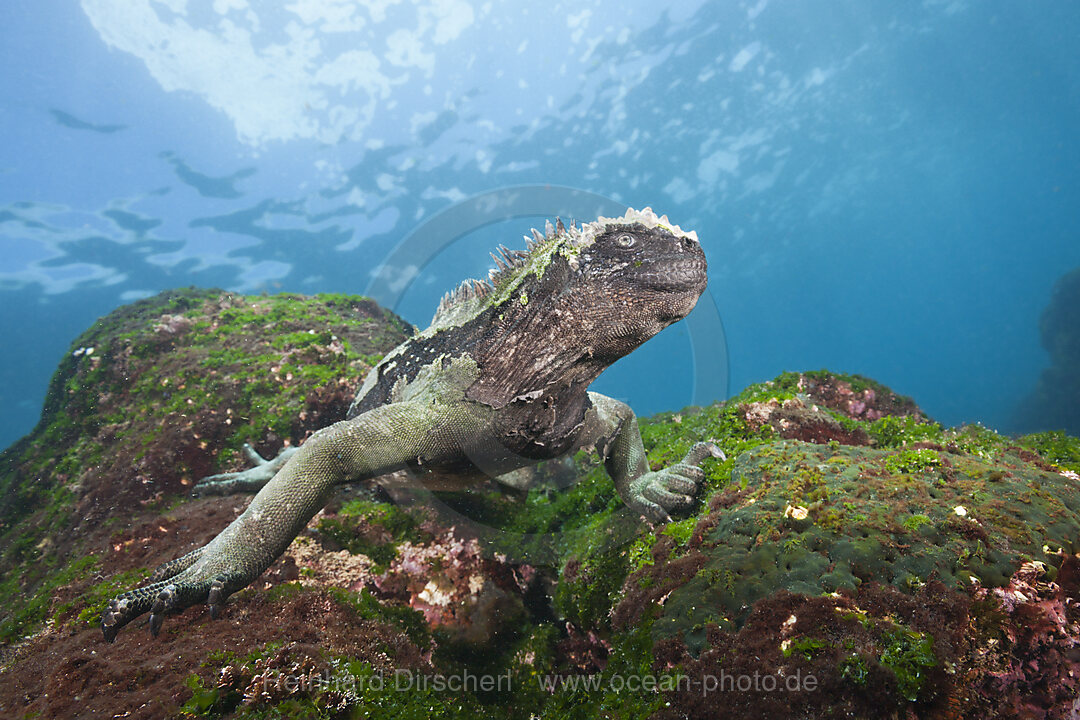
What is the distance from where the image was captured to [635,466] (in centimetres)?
356

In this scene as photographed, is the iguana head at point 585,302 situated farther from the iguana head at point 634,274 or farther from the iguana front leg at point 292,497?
the iguana front leg at point 292,497

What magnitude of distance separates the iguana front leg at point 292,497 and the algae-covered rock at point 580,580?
195 mm

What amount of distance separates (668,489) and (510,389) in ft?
4.73

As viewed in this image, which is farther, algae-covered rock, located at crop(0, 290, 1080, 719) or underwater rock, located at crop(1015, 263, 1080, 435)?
underwater rock, located at crop(1015, 263, 1080, 435)

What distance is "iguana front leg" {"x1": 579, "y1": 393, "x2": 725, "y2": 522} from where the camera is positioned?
313cm

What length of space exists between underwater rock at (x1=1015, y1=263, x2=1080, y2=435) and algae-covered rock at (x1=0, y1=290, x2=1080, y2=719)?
35218 mm

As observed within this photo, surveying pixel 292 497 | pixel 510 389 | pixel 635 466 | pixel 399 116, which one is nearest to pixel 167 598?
pixel 292 497

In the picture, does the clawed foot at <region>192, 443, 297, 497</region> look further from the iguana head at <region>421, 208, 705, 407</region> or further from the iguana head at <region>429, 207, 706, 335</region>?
the iguana head at <region>429, 207, 706, 335</region>

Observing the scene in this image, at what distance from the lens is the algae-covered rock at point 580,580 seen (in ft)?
5.67

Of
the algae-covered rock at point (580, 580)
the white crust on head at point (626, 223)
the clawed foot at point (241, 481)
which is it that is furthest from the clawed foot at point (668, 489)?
the clawed foot at point (241, 481)

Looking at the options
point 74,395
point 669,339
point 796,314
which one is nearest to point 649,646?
point 74,395

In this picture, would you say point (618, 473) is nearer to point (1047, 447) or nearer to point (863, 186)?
point (1047, 447)

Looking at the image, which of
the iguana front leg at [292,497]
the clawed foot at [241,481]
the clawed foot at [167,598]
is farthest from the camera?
the clawed foot at [241,481]

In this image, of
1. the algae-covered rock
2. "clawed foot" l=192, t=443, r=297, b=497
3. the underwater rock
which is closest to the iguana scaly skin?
the algae-covered rock
